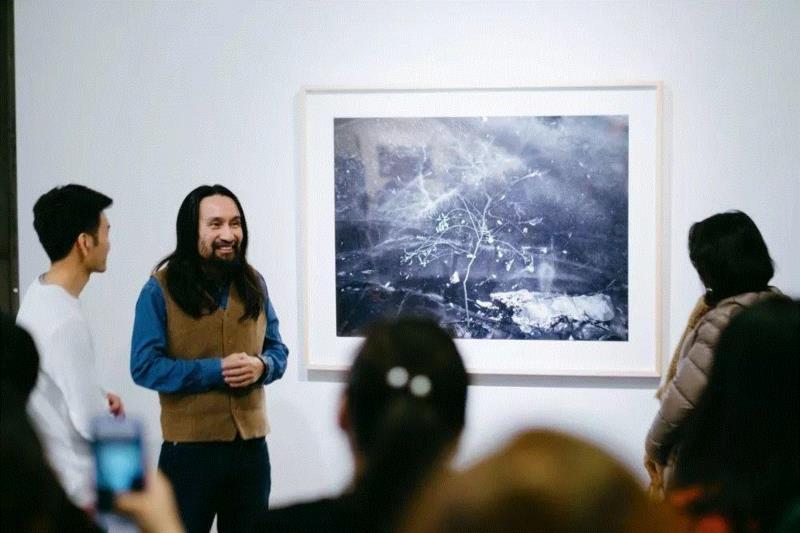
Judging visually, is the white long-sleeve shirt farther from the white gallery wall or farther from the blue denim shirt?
the white gallery wall

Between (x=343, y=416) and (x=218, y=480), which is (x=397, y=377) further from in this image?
(x=218, y=480)

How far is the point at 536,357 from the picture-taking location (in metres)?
3.03

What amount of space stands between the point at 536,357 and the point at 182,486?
1393 millimetres

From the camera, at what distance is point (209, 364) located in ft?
7.95

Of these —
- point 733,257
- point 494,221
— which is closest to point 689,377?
point 733,257

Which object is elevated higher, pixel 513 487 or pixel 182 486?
pixel 513 487

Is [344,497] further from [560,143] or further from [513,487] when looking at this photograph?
[560,143]

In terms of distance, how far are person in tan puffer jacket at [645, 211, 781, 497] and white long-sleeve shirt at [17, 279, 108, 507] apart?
1634 mm

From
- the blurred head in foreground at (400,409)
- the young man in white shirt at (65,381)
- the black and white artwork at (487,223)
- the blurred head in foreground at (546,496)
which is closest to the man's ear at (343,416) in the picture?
the blurred head in foreground at (400,409)

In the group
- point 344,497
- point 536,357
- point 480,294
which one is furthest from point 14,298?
point 344,497

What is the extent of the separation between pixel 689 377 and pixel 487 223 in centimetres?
102

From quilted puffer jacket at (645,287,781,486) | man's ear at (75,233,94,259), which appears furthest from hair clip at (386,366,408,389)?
man's ear at (75,233,94,259)

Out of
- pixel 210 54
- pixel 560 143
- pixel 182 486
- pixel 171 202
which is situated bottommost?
pixel 182 486

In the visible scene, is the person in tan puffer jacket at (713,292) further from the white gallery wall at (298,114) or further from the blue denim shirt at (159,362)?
the blue denim shirt at (159,362)
